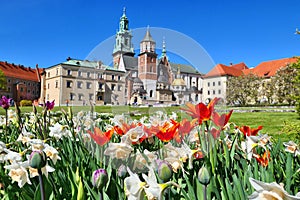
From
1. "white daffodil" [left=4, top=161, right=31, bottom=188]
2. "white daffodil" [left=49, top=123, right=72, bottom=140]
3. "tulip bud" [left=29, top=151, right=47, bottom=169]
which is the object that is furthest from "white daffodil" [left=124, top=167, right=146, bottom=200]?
"white daffodil" [left=49, top=123, right=72, bottom=140]

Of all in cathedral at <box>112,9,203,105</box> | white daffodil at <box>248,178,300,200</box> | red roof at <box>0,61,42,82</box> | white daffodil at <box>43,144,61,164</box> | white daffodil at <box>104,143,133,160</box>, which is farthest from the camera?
red roof at <box>0,61,42,82</box>

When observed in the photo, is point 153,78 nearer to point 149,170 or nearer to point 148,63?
point 148,63

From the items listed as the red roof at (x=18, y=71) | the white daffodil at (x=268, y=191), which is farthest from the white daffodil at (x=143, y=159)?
the red roof at (x=18, y=71)

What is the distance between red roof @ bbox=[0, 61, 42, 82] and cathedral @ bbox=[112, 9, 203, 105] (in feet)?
213

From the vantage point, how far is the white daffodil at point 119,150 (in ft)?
4.18

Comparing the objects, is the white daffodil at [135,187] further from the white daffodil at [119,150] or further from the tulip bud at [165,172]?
the white daffodil at [119,150]

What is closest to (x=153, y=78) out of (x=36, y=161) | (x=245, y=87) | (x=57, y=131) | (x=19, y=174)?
(x=57, y=131)

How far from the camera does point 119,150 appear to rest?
50.5 inches

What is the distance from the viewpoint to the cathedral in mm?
2072

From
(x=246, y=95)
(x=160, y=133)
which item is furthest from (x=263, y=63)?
(x=160, y=133)

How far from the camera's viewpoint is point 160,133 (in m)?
1.54

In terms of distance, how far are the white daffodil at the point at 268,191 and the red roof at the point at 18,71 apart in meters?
66.7

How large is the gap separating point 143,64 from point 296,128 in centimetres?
326

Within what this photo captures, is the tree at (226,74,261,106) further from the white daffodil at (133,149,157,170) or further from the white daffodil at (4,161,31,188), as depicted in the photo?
the white daffodil at (4,161,31,188)
